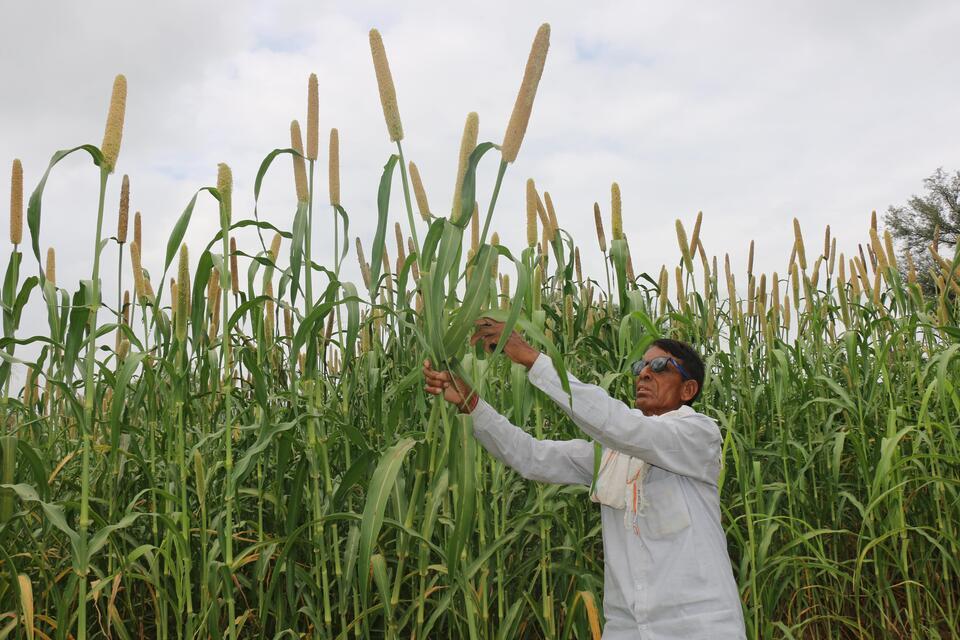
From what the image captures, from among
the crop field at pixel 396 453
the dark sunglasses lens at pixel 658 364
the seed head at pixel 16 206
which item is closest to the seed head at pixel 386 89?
the crop field at pixel 396 453

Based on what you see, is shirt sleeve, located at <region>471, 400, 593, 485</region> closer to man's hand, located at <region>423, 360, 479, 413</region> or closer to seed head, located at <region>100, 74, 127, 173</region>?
man's hand, located at <region>423, 360, 479, 413</region>

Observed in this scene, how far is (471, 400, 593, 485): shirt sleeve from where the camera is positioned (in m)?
2.67

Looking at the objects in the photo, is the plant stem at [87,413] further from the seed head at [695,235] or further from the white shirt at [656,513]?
the seed head at [695,235]

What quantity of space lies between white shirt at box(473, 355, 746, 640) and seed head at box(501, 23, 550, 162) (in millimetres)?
649

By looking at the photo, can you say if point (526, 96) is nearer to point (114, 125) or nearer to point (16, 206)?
point (114, 125)

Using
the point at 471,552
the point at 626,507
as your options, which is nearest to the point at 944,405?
the point at 626,507

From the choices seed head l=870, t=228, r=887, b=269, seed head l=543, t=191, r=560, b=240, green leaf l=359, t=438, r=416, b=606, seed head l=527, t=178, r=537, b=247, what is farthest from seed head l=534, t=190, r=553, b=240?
seed head l=870, t=228, r=887, b=269

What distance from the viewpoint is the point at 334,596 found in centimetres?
317

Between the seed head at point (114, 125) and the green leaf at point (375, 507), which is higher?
the seed head at point (114, 125)

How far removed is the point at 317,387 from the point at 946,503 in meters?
2.71

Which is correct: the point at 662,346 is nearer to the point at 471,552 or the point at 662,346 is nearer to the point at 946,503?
the point at 471,552

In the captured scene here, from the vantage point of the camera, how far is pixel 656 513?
2.60 m

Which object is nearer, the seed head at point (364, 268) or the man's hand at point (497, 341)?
the man's hand at point (497, 341)

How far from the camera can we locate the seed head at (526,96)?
7.35 feet
